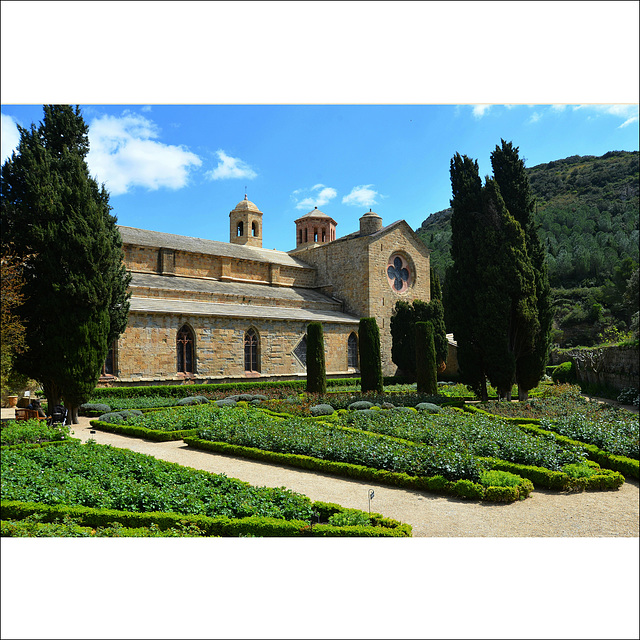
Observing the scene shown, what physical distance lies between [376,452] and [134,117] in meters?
6.06

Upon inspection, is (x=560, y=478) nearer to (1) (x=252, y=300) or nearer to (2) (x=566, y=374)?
(2) (x=566, y=374)

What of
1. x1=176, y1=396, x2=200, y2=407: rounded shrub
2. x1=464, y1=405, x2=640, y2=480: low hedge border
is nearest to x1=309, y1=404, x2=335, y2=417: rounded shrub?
x1=176, y1=396, x2=200, y2=407: rounded shrub

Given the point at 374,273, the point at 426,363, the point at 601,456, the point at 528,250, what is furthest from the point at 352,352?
the point at 601,456

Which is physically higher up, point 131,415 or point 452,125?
point 452,125

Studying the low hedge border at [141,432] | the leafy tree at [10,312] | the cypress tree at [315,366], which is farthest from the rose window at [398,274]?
the leafy tree at [10,312]

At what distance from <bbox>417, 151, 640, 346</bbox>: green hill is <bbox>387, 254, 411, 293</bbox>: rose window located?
14.5m

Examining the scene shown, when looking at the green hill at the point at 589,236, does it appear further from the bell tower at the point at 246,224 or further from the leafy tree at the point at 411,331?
the bell tower at the point at 246,224

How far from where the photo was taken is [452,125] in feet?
21.6

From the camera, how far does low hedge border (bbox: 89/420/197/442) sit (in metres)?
9.88

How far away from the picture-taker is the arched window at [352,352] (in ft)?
78.2

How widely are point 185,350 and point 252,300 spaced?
623 centimetres

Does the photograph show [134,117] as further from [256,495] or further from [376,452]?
[376,452]

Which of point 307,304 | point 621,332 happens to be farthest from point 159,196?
point 307,304

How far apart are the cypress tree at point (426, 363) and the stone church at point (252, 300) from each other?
708 centimetres
